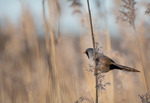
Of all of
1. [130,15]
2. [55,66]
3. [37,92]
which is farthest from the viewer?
[37,92]

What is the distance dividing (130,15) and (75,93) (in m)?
0.96

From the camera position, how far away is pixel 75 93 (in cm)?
190

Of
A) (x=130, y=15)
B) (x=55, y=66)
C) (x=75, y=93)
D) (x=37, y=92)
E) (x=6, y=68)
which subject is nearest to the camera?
(x=130, y=15)

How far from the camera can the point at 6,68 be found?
99.5 inches

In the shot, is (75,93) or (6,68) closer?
(75,93)

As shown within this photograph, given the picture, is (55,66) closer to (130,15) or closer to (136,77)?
(130,15)

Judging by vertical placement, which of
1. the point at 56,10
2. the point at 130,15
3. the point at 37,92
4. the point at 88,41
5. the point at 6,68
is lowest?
the point at 37,92

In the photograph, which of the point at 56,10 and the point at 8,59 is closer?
the point at 56,10

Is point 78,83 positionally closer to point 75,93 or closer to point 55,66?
point 75,93

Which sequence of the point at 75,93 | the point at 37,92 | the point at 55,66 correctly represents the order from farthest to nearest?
the point at 37,92, the point at 75,93, the point at 55,66

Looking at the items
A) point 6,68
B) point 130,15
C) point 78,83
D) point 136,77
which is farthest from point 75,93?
point 6,68

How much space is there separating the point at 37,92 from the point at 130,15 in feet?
4.37

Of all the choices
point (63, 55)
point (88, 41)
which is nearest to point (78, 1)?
point (88, 41)

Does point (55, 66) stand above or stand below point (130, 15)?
below
